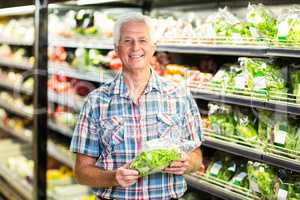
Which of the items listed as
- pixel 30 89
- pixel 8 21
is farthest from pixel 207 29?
pixel 8 21

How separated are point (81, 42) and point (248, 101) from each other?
193 cm

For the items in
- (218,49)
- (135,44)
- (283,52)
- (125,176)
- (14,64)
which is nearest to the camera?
(125,176)

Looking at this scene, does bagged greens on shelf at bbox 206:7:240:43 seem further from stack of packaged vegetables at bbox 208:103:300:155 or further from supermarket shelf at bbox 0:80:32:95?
supermarket shelf at bbox 0:80:32:95

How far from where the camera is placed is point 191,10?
3768 mm

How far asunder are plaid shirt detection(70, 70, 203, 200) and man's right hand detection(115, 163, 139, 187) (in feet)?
0.50

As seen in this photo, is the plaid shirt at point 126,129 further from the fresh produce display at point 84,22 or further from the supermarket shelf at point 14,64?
the supermarket shelf at point 14,64

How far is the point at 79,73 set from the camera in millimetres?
4258

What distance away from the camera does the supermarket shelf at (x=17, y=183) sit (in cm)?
459

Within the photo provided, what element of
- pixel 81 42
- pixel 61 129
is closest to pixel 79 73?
pixel 81 42

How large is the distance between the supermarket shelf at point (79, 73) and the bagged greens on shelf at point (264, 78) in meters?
1.18

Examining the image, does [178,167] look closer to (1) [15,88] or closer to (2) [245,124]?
(2) [245,124]

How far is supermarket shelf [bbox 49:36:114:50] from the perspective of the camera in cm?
391

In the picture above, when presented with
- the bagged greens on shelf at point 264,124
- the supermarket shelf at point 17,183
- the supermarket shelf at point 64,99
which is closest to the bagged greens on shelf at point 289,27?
the bagged greens on shelf at point 264,124

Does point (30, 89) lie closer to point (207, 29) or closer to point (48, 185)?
point (48, 185)
